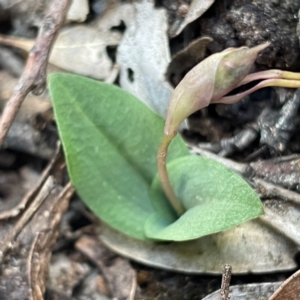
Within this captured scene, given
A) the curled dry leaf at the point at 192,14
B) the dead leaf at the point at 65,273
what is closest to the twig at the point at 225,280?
the dead leaf at the point at 65,273

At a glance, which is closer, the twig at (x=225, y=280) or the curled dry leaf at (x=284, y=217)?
the twig at (x=225, y=280)

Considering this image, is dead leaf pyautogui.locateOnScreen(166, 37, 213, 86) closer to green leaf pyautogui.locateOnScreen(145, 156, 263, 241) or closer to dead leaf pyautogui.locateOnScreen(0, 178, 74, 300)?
green leaf pyautogui.locateOnScreen(145, 156, 263, 241)

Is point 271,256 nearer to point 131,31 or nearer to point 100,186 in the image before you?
point 100,186

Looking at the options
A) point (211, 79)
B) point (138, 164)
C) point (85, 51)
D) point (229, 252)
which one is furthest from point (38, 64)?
point (229, 252)

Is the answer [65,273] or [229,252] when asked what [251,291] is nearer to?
[229,252]

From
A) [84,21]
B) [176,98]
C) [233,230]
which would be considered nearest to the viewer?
[176,98]

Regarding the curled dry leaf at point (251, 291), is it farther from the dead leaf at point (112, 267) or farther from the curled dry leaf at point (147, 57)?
the curled dry leaf at point (147, 57)

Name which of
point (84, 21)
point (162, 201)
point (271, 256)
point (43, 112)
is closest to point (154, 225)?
point (162, 201)
